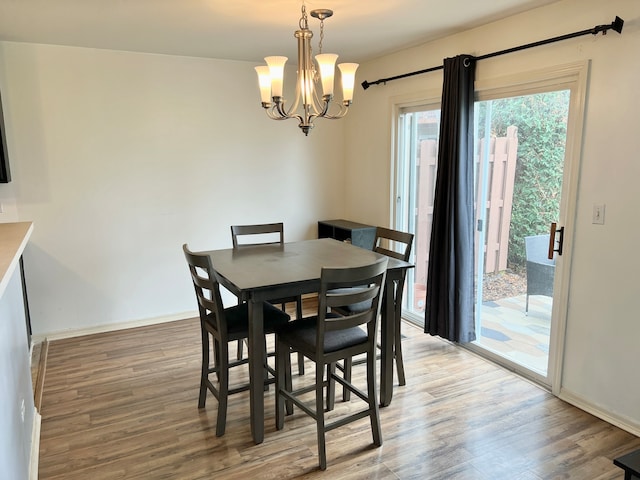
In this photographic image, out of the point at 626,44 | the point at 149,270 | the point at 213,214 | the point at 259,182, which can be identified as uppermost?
the point at 626,44

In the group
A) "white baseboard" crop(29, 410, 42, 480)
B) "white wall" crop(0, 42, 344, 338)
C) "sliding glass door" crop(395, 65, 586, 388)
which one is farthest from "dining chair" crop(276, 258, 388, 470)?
"white wall" crop(0, 42, 344, 338)

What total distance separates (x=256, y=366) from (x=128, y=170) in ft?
8.26

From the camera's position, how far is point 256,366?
2.46m

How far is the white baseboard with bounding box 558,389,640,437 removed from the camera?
2.59 m

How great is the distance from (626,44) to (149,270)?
13.0ft

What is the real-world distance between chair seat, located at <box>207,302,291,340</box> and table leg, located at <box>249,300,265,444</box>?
0.15 m

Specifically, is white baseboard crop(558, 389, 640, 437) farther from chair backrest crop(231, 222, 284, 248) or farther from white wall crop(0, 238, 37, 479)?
white wall crop(0, 238, 37, 479)

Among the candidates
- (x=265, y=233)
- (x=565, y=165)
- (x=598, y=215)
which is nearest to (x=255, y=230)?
Result: (x=265, y=233)

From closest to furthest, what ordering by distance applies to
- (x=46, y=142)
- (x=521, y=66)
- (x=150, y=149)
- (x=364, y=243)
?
(x=521, y=66) → (x=46, y=142) → (x=150, y=149) → (x=364, y=243)

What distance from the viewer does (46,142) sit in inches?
150

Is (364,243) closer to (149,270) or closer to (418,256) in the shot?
(418,256)

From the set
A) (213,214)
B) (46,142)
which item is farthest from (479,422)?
(46,142)

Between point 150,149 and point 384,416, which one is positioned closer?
point 384,416

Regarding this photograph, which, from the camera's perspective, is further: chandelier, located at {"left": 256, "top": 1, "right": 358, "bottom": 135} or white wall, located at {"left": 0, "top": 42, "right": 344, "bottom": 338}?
white wall, located at {"left": 0, "top": 42, "right": 344, "bottom": 338}
